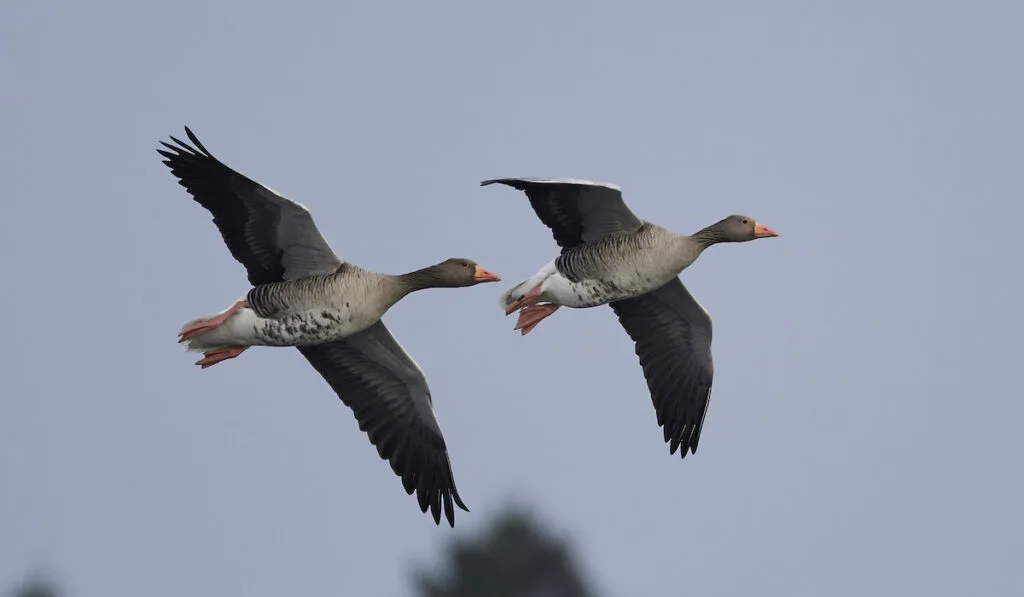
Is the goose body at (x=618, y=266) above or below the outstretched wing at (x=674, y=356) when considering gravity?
above

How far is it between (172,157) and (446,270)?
2.88 metres

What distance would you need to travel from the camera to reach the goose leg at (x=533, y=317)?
2200cm

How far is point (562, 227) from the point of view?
69.2 feet

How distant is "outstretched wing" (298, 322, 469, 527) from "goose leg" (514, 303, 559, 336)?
171 cm

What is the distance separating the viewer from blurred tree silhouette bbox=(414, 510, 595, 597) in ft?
124

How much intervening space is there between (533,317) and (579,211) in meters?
1.69

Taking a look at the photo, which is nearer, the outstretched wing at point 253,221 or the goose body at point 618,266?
the outstretched wing at point 253,221

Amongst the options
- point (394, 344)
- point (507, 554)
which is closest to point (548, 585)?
point (507, 554)

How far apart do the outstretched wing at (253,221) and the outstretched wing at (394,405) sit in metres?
1.19

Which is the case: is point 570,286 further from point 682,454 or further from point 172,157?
point 172,157

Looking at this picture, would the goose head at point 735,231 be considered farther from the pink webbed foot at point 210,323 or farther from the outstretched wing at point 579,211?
the pink webbed foot at point 210,323

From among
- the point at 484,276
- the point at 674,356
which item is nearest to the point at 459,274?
the point at 484,276

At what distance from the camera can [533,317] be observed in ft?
72.3

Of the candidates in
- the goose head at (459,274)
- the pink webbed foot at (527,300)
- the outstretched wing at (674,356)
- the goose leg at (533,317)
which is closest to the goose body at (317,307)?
the goose head at (459,274)
